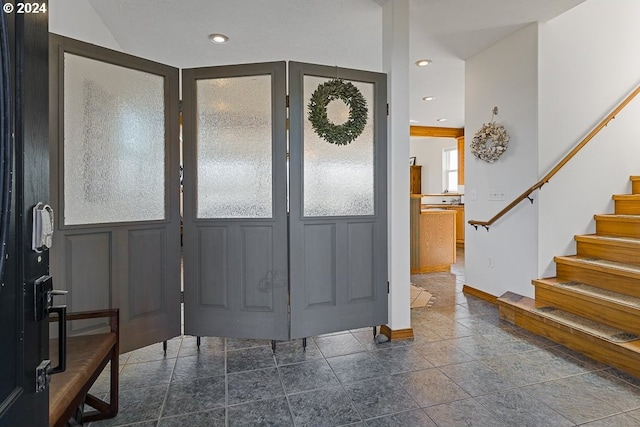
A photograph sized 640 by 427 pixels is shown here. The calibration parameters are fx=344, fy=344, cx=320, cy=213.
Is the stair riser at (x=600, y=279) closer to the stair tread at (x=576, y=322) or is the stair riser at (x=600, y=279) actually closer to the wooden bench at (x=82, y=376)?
the stair tread at (x=576, y=322)

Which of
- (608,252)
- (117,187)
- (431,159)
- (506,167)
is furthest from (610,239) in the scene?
(431,159)

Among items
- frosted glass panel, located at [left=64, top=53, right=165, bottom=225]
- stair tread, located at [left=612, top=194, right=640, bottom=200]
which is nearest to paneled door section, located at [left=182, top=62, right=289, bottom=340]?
frosted glass panel, located at [left=64, top=53, right=165, bottom=225]

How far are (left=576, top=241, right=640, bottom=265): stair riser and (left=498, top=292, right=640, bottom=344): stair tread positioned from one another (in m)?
0.70

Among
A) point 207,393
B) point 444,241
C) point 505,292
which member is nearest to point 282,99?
point 207,393

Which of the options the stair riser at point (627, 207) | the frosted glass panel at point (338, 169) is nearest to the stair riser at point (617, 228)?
the stair riser at point (627, 207)

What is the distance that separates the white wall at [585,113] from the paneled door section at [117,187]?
337cm

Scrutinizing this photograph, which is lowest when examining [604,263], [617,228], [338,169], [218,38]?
[604,263]

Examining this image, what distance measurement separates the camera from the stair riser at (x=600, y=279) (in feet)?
8.89

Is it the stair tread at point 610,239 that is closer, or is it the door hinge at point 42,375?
the door hinge at point 42,375

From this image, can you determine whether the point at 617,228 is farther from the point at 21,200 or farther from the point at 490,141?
the point at 21,200

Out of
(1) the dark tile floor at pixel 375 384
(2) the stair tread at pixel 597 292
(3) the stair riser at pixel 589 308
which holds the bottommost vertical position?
(1) the dark tile floor at pixel 375 384

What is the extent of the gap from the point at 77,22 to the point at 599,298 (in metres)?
4.67

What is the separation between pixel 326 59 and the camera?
411 cm

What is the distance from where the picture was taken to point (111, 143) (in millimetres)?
2281
